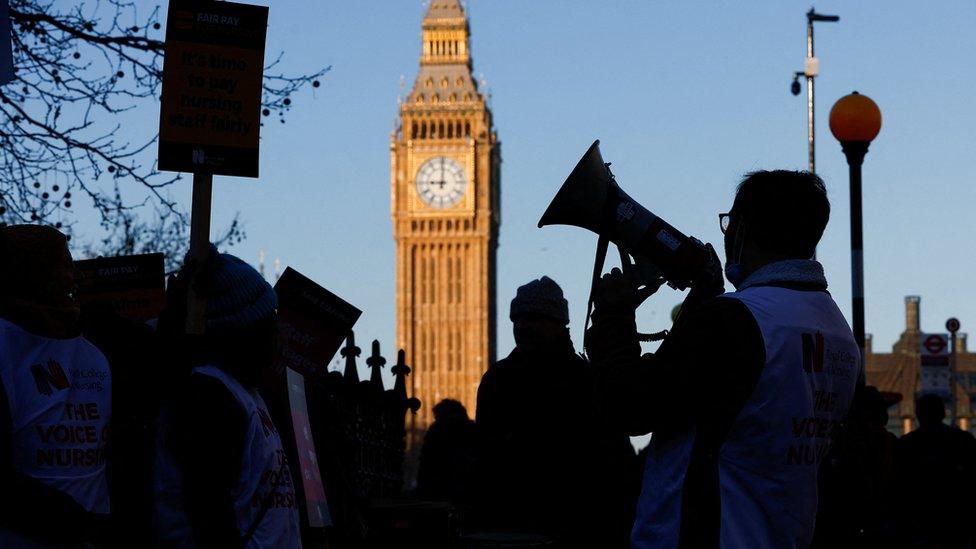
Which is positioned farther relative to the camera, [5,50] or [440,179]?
[440,179]

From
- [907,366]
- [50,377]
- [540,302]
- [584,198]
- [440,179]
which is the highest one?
[440,179]

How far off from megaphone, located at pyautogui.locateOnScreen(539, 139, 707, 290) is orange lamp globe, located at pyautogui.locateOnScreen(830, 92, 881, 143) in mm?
8190

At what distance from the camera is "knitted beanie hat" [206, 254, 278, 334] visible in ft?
15.9

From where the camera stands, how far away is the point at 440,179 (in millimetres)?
91125

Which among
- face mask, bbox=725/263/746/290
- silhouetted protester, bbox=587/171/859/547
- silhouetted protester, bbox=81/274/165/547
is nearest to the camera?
silhouetted protester, bbox=587/171/859/547

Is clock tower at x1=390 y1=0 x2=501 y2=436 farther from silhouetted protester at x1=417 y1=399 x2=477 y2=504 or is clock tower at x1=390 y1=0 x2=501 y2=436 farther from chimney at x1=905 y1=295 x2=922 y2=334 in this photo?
silhouetted protester at x1=417 y1=399 x2=477 y2=504

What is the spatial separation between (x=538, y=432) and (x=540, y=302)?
47cm

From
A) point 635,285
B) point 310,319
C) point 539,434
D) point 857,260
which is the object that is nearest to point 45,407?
point 635,285

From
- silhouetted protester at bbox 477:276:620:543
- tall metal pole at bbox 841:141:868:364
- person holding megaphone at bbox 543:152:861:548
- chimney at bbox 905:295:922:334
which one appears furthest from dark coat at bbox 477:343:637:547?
chimney at bbox 905:295:922:334

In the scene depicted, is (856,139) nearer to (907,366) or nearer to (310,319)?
(310,319)

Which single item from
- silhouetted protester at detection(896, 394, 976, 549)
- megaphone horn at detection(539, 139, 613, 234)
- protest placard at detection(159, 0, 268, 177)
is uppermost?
protest placard at detection(159, 0, 268, 177)

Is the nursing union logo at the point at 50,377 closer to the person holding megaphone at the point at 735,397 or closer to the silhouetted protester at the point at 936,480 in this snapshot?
the person holding megaphone at the point at 735,397

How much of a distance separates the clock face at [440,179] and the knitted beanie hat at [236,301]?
8570 cm

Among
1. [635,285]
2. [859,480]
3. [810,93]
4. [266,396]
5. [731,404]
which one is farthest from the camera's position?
[810,93]
